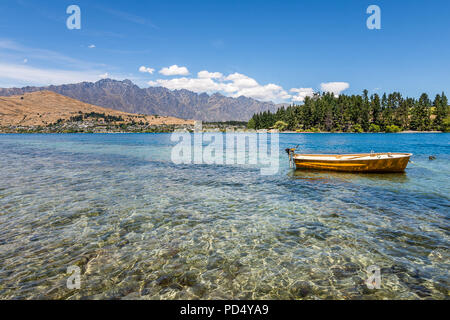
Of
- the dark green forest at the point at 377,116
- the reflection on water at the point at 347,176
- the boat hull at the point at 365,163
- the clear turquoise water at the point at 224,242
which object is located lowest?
the clear turquoise water at the point at 224,242

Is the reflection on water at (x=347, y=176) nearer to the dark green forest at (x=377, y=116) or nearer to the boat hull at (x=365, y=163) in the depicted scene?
the boat hull at (x=365, y=163)

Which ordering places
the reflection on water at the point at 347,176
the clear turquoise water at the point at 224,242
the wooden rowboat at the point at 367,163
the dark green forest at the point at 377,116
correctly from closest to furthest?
the clear turquoise water at the point at 224,242
the reflection on water at the point at 347,176
the wooden rowboat at the point at 367,163
the dark green forest at the point at 377,116

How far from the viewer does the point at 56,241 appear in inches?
413

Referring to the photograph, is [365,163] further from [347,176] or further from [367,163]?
[347,176]

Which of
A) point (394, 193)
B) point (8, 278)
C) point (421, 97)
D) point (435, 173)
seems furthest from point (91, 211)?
point (421, 97)

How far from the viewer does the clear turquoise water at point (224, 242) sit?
7.49m

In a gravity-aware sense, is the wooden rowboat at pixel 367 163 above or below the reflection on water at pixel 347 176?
above

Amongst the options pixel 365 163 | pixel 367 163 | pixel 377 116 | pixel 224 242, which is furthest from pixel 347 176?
pixel 377 116

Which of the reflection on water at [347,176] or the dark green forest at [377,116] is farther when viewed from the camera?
the dark green forest at [377,116]

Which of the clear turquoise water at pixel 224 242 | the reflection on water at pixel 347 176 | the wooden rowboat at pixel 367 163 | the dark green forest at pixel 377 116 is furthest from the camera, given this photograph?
the dark green forest at pixel 377 116

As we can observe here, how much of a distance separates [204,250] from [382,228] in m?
8.88

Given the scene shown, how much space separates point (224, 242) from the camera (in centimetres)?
1056

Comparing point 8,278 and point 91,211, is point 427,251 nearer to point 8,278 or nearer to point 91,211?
point 8,278

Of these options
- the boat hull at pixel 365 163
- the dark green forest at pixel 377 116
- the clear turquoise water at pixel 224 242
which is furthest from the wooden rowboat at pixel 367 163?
the dark green forest at pixel 377 116
